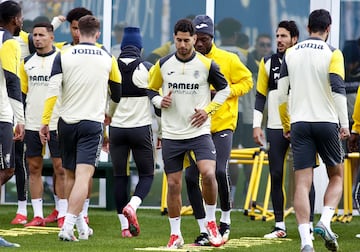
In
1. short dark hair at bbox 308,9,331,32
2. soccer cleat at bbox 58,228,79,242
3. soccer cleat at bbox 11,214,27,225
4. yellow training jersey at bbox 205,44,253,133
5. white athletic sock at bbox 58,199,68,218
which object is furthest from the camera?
soccer cleat at bbox 11,214,27,225

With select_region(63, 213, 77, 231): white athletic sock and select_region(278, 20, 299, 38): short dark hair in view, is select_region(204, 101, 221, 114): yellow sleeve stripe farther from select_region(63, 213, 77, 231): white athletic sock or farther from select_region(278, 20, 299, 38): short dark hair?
select_region(278, 20, 299, 38): short dark hair

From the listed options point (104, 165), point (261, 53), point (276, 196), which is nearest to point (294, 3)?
point (261, 53)

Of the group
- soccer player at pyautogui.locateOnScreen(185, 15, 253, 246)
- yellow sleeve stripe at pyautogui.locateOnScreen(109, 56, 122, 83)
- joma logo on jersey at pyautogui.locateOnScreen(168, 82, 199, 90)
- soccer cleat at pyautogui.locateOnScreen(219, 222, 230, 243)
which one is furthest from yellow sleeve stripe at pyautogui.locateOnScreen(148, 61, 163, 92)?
soccer cleat at pyautogui.locateOnScreen(219, 222, 230, 243)

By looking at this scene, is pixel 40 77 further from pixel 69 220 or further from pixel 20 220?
pixel 69 220

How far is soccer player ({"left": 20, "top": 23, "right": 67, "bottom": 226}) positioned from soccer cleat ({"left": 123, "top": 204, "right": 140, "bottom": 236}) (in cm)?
145

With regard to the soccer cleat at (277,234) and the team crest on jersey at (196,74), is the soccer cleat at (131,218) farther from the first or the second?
the team crest on jersey at (196,74)

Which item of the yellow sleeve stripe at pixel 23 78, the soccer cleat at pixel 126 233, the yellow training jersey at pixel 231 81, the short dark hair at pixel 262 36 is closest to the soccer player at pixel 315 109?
the yellow training jersey at pixel 231 81

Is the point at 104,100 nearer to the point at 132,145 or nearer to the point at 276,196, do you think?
the point at 132,145

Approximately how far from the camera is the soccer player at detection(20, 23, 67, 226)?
13094mm

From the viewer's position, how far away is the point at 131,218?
1165 cm

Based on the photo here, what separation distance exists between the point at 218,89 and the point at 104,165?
554cm

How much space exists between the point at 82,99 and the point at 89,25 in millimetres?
710

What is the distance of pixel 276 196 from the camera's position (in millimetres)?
12398

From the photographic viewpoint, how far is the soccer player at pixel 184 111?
1030cm
